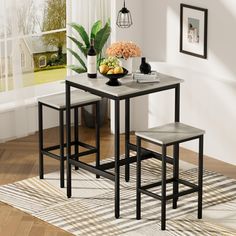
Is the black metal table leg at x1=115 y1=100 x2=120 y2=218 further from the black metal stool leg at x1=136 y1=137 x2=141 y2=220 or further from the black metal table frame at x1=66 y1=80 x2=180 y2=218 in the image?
the black metal stool leg at x1=136 y1=137 x2=141 y2=220

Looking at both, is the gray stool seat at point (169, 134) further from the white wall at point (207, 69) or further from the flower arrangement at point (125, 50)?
the white wall at point (207, 69)

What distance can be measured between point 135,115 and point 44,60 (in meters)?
1.23

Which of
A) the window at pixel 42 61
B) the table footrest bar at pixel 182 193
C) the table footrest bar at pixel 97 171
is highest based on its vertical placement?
the window at pixel 42 61

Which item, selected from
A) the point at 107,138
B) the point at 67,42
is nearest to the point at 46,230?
the point at 107,138

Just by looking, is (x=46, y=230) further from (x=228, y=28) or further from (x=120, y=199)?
(x=228, y=28)

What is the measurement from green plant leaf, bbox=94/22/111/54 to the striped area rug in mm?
1550

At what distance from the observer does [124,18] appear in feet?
27.1

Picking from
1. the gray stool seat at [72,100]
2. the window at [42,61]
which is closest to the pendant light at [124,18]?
the gray stool seat at [72,100]

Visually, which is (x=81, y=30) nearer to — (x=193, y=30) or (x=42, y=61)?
(x=42, y=61)

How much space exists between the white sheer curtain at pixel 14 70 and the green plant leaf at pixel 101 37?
0.69 metres

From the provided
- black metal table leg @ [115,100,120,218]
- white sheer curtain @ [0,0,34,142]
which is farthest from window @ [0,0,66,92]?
black metal table leg @ [115,100,120,218]

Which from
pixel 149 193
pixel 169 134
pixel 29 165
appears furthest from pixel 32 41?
pixel 149 193

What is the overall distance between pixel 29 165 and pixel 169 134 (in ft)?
6.08

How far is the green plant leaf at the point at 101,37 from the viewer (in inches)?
355
